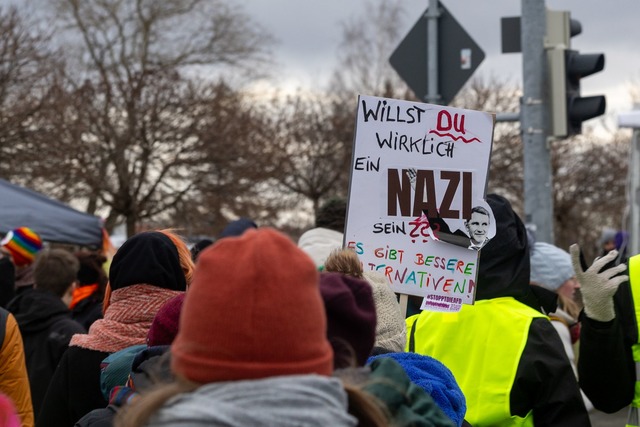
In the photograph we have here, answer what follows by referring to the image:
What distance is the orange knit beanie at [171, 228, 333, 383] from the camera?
180 cm

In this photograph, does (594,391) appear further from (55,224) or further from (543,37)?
(55,224)

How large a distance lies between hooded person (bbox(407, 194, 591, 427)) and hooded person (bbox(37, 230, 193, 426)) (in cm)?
102

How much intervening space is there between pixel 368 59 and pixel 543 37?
81.2 feet

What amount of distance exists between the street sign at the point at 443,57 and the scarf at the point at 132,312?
5166 millimetres

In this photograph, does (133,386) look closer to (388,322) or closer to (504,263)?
(388,322)

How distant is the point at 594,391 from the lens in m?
3.85

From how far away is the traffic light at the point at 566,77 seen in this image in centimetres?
888

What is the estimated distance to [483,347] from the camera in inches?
148

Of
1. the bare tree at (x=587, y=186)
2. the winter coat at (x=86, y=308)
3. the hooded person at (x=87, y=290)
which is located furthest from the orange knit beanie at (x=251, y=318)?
the bare tree at (x=587, y=186)

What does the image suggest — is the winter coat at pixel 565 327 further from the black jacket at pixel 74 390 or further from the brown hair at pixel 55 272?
the brown hair at pixel 55 272

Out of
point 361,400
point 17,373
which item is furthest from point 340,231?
point 361,400

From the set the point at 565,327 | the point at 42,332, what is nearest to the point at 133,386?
the point at 42,332

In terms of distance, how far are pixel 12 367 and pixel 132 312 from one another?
1.13m

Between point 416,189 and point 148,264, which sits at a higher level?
point 416,189
